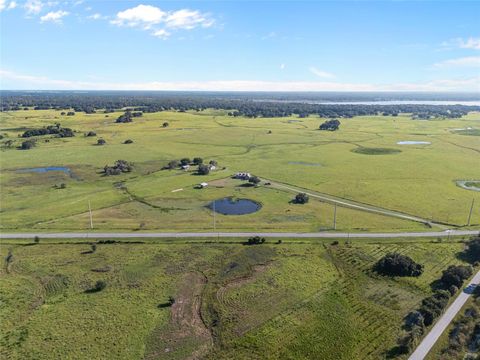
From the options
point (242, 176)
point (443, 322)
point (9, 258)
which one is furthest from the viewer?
point (242, 176)

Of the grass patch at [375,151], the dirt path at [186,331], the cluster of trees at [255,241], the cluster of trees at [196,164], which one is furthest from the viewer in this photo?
the grass patch at [375,151]

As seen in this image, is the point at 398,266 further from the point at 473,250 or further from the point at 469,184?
the point at 469,184

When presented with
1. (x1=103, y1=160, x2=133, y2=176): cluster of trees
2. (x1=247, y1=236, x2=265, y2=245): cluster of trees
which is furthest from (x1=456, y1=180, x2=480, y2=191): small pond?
(x1=103, y1=160, x2=133, y2=176): cluster of trees

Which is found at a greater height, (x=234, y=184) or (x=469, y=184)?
(x=469, y=184)

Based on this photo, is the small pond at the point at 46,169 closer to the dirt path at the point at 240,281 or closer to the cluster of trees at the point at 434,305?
the dirt path at the point at 240,281

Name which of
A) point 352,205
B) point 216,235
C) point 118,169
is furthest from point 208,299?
point 118,169

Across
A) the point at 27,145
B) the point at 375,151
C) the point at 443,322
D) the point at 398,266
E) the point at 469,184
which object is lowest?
the point at 443,322

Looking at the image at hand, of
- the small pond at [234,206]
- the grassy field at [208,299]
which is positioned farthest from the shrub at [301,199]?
the grassy field at [208,299]
